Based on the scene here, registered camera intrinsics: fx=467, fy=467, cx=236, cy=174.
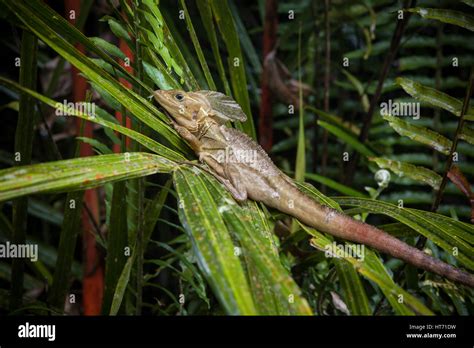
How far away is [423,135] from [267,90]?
3.01ft

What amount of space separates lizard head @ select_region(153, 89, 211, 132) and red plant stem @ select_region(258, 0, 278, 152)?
78 cm

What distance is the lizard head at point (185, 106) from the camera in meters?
1.53

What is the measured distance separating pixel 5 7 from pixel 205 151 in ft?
2.46

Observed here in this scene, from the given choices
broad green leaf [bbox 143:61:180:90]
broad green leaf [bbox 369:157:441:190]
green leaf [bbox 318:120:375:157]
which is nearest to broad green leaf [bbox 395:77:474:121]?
broad green leaf [bbox 369:157:441:190]

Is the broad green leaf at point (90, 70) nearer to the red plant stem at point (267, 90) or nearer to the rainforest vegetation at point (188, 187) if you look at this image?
the rainforest vegetation at point (188, 187)

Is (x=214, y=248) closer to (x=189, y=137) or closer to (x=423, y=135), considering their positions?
(x=189, y=137)

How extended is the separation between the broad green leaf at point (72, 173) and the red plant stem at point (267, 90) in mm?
1333

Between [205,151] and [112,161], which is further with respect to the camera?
[205,151]

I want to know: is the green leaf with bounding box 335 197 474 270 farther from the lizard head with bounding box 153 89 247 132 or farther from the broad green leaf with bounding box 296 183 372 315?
the lizard head with bounding box 153 89 247 132

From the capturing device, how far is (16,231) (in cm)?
147

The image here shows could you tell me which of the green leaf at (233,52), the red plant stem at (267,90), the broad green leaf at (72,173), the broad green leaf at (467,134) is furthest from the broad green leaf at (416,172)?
the broad green leaf at (72,173)

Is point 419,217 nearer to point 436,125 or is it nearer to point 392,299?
point 392,299

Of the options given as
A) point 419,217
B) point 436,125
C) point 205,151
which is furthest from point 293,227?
point 436,125

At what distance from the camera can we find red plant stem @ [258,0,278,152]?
2383 millimetres
